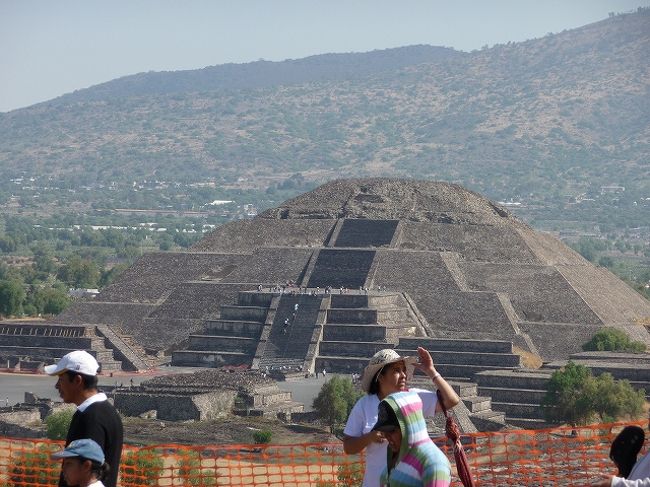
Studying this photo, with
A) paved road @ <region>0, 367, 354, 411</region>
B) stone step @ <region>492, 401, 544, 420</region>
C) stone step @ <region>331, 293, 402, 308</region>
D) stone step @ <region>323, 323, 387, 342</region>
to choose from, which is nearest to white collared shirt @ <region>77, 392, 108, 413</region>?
paved road @ <region>0, 367, 354, 411</region>

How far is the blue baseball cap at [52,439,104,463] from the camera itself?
428 inches

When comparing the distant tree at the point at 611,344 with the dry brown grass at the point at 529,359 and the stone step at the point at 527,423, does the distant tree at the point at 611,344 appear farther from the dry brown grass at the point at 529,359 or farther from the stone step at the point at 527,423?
the stone step at the point at 527,423

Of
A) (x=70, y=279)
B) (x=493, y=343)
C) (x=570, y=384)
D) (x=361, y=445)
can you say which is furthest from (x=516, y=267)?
(x=361, y=445)

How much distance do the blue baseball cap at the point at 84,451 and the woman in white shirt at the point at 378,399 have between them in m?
2.12

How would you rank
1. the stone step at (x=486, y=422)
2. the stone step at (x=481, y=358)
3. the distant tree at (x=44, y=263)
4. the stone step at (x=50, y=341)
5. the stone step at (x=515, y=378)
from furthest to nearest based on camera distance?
the distant tree at (x=44, y=263) < the stone step at (x=50, y=341) < the stone step at (x=481, y=358) < the stone step at (x=515, y=378) < the stone step at (x=486, y=422)

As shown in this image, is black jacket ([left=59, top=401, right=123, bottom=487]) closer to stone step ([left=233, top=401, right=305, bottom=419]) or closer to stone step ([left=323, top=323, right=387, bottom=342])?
stone step ([left=233, top=401, right=305, bottom=419])

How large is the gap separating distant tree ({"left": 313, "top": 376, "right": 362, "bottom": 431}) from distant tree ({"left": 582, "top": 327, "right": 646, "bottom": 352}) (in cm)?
1541

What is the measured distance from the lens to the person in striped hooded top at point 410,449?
11.0 m

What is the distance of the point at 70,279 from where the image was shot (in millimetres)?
98688

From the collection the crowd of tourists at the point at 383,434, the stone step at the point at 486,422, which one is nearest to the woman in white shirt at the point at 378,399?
the crowd of tourists at the point at 383,434

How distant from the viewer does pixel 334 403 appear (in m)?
44.2

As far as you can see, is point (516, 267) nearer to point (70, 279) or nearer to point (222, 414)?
point (222, 414)

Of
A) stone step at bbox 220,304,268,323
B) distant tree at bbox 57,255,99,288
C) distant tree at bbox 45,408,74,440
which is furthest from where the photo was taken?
distant tree at bbox 57,255,99,288

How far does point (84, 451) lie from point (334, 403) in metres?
33.5
